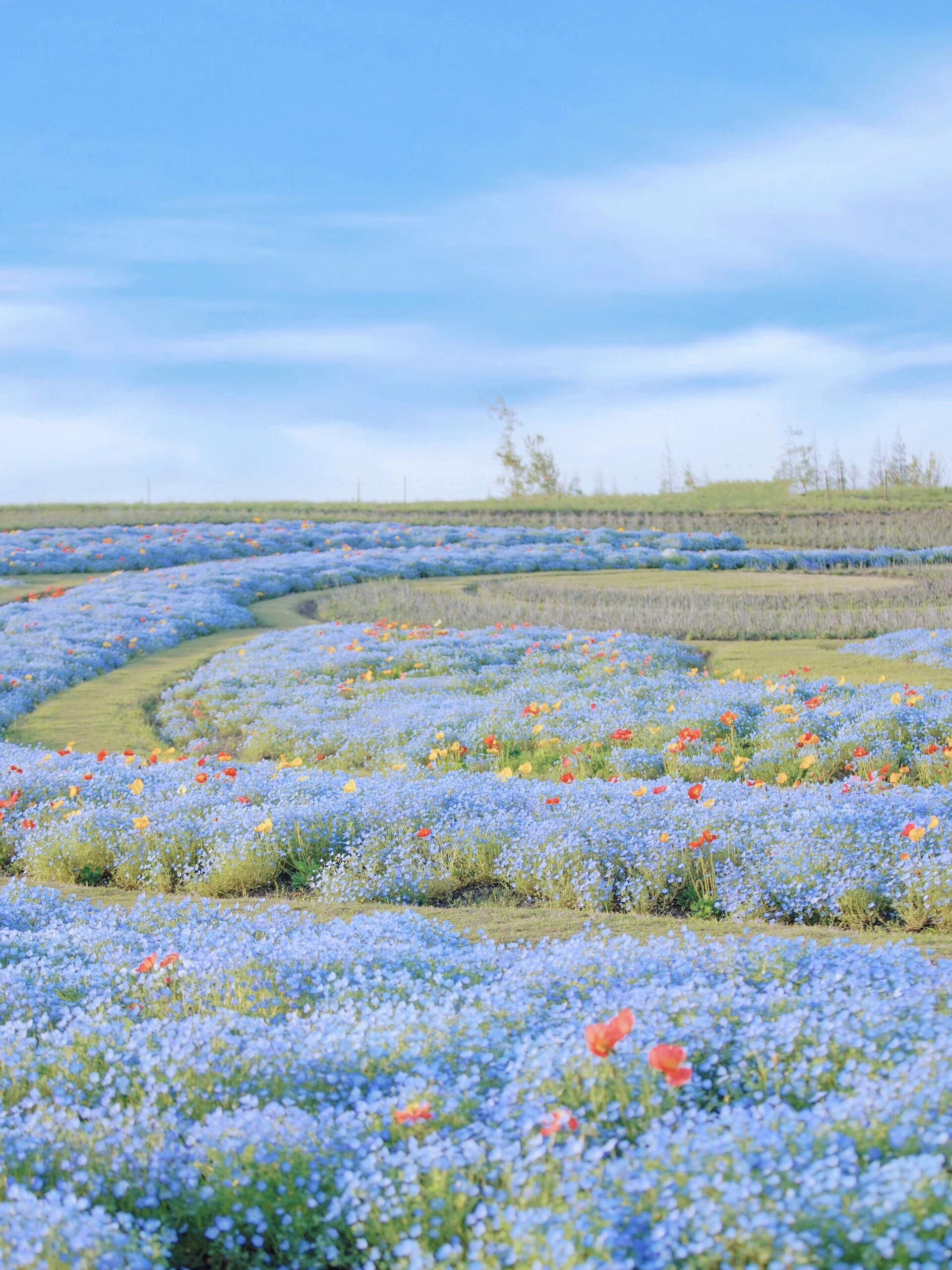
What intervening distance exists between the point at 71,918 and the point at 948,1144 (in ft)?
16.8

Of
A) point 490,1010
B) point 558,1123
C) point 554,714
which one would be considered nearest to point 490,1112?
point 558,1123

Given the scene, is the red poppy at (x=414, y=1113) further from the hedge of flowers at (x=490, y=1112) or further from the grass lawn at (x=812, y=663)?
the grass lawn at (x=812, y=663)

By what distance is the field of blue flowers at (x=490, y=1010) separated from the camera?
3.05 m

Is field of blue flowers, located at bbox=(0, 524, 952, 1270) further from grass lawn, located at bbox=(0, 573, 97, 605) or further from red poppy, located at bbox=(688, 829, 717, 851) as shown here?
grass lawn, located at bbox=(0, 573, 97, 605)

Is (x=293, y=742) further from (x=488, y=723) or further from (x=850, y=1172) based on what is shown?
(x=850, y=1172)

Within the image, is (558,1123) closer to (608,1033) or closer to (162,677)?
(608,1033)

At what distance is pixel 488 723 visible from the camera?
1111cm

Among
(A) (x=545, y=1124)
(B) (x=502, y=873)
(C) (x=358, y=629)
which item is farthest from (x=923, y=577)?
(A) (x=545, y=1124)

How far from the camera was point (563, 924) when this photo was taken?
6391mm

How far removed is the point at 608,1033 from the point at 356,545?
1099 inches

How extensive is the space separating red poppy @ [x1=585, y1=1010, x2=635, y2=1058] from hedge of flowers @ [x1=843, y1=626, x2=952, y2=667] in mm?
11969

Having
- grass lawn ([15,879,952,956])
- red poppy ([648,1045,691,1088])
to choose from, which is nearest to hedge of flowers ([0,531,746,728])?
grass lawn ([15,879,952,956])

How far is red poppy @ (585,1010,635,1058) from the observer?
326 centimetres

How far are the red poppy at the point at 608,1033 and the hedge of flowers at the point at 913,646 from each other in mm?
11969
